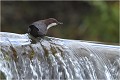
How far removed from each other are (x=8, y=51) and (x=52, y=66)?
0.36 meters

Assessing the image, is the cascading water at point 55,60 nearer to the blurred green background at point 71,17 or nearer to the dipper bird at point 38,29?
the dipper bird at point 38,29

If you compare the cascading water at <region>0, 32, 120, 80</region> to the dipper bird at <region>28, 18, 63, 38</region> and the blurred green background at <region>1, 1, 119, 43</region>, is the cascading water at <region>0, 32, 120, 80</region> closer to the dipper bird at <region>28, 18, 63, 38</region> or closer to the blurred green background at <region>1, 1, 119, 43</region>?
the dipper bird at <region>28, 18, 63, 38</region>

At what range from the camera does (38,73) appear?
327 centimetres

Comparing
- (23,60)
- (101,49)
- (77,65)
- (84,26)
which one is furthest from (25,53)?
(84,26)

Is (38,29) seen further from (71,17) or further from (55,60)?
(71,17)

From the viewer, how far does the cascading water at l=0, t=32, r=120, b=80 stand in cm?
319

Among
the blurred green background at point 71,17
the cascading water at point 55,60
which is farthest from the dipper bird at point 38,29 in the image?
the blurred green background at point 71,17

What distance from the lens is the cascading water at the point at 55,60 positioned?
10.5ft

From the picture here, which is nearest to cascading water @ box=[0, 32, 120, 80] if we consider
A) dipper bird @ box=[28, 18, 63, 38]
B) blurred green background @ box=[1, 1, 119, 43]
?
dipper bird @ box=[28, 18, 63, 38]

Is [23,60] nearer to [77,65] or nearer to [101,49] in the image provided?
[77,65]

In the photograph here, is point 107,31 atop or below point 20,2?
below

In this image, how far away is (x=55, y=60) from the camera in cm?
338

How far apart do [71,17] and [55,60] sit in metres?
6.92

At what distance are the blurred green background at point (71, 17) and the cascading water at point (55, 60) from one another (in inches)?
228
